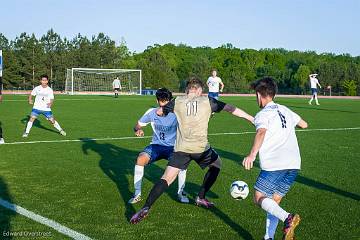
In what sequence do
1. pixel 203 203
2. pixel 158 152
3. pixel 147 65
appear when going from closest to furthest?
pixel 203 203
pixel 158 152
pixel 147 65

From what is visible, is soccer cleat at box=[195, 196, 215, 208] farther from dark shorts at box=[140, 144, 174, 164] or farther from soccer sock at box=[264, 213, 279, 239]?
soccer sock at box=[264, 213, 279, 239]

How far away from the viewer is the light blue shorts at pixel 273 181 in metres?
5.18

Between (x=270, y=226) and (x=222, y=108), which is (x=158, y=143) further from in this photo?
(x=270, y=226)

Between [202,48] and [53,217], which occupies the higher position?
[202,48]

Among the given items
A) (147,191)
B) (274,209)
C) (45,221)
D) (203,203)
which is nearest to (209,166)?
(203,203)

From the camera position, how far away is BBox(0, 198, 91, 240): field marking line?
17.6 feet

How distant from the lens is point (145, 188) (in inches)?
312

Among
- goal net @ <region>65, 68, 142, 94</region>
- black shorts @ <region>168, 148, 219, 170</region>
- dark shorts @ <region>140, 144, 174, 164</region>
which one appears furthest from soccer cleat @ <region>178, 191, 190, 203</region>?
goal net @ <region>65, 68, 142, 94</region>

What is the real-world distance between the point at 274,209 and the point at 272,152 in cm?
58

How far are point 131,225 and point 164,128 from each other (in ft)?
5.90

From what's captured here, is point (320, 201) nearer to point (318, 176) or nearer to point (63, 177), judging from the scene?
point (318, 176)

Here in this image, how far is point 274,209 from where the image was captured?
5.01 m

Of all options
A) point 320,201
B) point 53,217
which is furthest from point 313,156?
point 53,217

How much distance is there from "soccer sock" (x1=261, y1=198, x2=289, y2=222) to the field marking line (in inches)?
73.6
